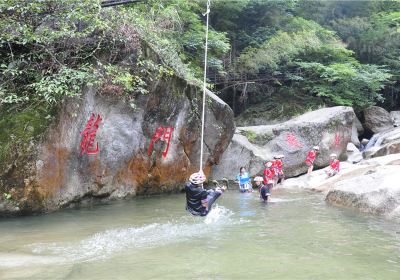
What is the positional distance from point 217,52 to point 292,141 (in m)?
6.13

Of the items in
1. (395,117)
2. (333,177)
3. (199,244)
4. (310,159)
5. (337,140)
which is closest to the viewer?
(199,244)

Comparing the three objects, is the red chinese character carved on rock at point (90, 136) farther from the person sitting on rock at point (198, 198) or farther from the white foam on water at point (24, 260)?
the white foam on water at point (24, 260)

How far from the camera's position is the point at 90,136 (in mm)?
10977

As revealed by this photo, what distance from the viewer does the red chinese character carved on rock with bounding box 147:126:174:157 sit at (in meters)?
12.7

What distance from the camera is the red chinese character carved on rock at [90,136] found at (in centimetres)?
1084

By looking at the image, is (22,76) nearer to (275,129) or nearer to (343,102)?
(275,129)

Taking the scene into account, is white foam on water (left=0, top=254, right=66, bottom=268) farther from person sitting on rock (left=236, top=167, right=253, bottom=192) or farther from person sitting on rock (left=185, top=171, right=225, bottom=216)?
person sitting on rock (left=236, top=167, right=253, bottom=192)

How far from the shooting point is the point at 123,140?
11789mm

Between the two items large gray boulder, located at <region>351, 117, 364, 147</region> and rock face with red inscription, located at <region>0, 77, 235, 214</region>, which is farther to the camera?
large gray boulder, located at <region>351, 117, 364, 147</region>

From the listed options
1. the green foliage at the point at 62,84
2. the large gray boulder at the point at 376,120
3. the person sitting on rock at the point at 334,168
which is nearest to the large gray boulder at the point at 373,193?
the person sitting on rock at the point at 334,168

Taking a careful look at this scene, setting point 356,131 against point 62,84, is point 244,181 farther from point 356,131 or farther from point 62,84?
point 356,131

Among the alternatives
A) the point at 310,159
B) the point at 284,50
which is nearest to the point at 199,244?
the point at 310,159

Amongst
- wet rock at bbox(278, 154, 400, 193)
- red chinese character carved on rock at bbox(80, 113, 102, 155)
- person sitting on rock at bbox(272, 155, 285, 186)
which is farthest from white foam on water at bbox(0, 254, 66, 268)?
person sitting on rock at bbox(272, 155, 285, 186)

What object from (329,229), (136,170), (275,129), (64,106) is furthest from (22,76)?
(275,129)
